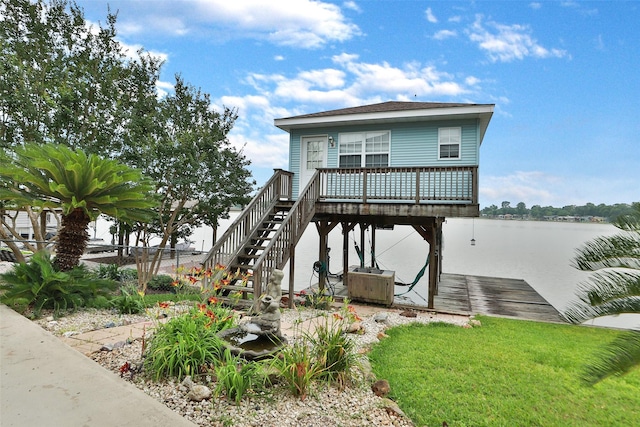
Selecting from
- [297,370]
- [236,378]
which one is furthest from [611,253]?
[236,378]

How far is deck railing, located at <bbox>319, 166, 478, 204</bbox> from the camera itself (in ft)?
25.6

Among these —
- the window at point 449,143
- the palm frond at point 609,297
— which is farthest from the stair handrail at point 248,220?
the palm frond at point 609,297

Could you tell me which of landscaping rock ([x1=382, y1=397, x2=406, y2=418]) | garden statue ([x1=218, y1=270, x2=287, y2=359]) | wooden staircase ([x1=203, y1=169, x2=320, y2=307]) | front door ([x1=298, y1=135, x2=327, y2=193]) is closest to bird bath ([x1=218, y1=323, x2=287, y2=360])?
garden statue ([x1=218, y1=270, x2=287, y2=359])

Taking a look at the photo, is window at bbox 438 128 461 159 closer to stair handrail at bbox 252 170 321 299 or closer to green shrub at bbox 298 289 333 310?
stair handrail at bbox 252 170 321 299

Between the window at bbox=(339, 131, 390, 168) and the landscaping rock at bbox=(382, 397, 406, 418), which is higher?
the window at bbox=(339, 131, 390, 168)

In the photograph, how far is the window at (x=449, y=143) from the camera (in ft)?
28.6

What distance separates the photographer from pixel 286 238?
7.14 metres

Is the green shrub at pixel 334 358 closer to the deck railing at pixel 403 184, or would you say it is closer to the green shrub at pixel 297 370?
the green shrub at pixel 297 370

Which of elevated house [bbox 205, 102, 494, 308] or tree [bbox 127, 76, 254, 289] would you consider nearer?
elevated house [bbox 205, 102, 494, 308]

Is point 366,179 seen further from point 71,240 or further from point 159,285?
point 159,285

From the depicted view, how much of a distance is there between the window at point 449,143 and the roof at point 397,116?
370 millimetres

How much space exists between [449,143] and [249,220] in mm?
5601

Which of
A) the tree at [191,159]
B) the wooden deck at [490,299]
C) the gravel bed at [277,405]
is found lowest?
the wooden deck at [490,299]

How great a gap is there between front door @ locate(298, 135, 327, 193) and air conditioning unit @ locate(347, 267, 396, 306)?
11.0ft
